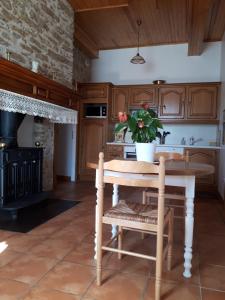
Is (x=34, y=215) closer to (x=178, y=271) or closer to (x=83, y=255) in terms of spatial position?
(x=83, y=255)

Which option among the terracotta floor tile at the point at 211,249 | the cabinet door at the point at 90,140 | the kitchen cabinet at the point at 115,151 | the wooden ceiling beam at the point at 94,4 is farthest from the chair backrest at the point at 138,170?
the cabinet door at the point at 90,140

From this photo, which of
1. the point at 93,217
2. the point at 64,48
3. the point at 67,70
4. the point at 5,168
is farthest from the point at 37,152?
the point at 64,48

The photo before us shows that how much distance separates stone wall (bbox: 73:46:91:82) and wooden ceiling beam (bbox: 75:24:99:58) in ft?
0.38

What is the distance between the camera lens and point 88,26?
15.8ft

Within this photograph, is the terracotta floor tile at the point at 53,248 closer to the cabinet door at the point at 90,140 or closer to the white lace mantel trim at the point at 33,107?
the white lace mantel trim at the point at 33,107

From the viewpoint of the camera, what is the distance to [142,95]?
5.34 metres

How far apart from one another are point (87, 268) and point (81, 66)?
4750 millimetres

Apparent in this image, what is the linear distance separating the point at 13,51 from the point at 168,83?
3385 millimetres

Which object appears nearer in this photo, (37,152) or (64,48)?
(37,152)

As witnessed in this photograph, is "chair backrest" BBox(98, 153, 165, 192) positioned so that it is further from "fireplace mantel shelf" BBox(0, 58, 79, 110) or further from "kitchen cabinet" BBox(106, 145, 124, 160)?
"kitchen cabinet" BBox(106, 145, 124, 160)

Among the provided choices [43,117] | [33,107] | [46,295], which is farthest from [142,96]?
[46,295]

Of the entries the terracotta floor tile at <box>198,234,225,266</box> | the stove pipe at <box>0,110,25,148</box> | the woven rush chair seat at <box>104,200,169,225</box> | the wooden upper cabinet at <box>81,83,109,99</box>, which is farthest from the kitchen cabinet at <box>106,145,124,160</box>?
the woven rush chair seat at <box>104,200,169,225</box>

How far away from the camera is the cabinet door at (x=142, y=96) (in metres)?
Result: 5.27

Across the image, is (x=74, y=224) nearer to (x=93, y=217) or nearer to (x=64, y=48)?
(x=93, y=217)
